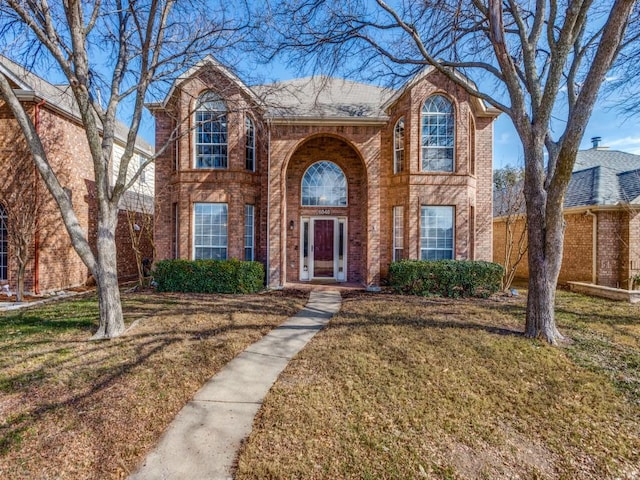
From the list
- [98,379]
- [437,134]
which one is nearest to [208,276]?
[98,379]

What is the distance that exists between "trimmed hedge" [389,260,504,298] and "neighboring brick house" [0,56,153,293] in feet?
36.4

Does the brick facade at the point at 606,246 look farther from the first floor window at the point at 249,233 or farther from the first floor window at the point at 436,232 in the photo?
the first floor window at the point at 249,233

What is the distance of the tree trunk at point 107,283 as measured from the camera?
5.59 m

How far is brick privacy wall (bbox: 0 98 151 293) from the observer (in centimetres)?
952

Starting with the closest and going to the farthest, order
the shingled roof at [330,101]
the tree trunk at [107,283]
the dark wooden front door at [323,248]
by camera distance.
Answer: the tree trunk at [107,283] < the shingled roof at [330,101] < the dark wooden front door at [323,248]

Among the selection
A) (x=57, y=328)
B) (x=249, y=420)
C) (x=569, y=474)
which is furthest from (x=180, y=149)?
(x=569, y=474)

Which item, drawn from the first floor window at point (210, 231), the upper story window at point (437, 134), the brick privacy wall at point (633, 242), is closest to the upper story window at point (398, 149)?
the upper story window at point (437, 134)

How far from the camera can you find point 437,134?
10648 mm

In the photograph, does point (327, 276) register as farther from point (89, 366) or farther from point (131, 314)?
point (89, 366)

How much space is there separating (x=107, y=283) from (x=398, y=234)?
8424 millimetres

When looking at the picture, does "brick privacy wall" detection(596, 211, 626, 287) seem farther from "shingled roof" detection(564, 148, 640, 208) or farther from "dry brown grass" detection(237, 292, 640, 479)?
"dry brown grass" detection(237, 292, 640, 479)

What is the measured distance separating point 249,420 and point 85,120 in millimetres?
5771

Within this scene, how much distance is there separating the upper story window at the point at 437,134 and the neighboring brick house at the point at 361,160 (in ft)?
0.11

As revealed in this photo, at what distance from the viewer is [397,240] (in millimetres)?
10898
